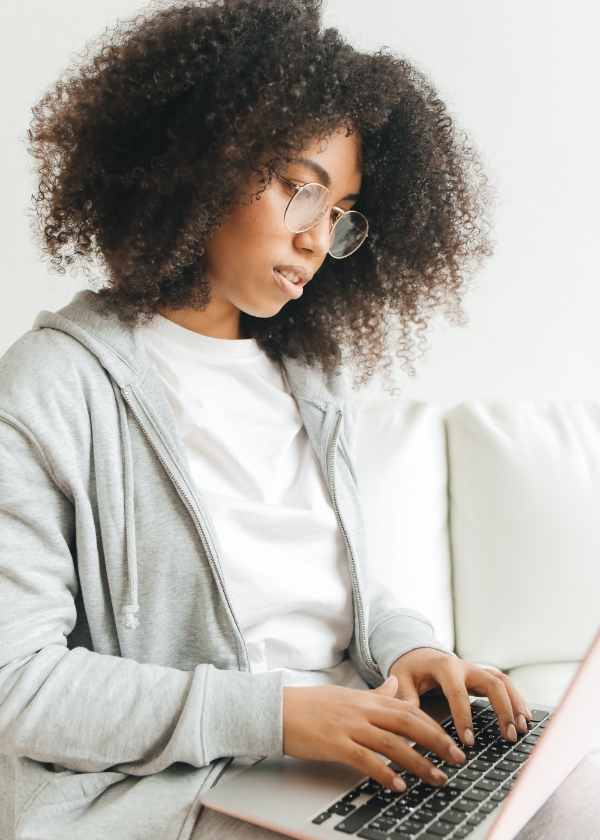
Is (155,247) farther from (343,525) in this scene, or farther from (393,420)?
(393,420)

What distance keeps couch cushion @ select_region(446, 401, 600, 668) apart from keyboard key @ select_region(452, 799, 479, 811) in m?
0.82

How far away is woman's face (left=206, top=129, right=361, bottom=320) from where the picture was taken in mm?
941

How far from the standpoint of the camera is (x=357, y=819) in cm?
62

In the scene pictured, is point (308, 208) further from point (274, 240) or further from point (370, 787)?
point (370, 787)

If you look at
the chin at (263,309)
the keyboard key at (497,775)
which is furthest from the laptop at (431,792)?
the chin at (263,309)

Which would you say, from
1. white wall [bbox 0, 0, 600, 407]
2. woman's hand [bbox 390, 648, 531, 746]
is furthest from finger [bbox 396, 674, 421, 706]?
white wall [bbox 0, 0, 600, 407]

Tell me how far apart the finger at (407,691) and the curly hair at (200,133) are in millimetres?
499

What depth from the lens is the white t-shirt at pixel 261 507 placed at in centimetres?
95

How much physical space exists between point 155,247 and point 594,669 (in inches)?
27.6

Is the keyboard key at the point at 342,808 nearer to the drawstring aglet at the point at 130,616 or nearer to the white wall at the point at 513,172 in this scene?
the drawstring aglet at the point at 130,616

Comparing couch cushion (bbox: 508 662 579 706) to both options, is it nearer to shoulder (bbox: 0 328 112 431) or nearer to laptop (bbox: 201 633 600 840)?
laptop (bbox: 201 633 600 840)

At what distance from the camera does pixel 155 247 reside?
37.9 inches

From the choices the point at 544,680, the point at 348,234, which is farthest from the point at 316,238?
the point at 544,680

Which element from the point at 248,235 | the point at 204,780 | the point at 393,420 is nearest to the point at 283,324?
the point at 248,235
